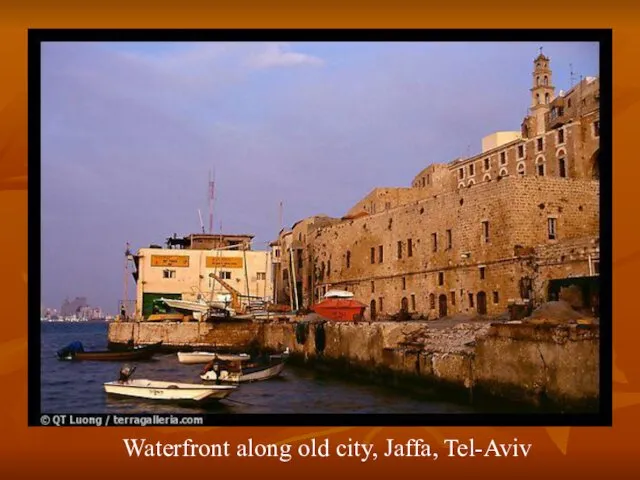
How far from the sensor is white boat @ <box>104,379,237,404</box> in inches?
430

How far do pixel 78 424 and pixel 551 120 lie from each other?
113 feet

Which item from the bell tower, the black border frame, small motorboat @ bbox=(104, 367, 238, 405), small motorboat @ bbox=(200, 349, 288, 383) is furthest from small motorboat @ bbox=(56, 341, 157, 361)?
the bell tower

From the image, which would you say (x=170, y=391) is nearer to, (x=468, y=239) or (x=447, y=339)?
(x=447, y=339)

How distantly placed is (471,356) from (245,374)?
7303 millimetres

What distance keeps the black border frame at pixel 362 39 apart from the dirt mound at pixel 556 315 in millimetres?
1765

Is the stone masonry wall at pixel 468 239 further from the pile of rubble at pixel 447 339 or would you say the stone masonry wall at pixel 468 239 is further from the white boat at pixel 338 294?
the pile of rubble at pixel 447 339

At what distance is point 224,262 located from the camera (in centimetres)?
3038

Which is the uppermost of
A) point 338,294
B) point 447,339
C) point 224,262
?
point 224,262

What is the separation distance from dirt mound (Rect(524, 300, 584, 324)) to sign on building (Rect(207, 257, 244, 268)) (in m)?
21.4

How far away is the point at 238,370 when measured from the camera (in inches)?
644

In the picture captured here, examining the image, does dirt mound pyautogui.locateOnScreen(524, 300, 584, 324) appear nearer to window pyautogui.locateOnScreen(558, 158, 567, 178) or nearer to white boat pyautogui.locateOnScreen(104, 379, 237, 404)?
white boat pyautogui.locateOnScreen(104, 379, 237, 404)

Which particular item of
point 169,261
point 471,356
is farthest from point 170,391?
point 169,261
